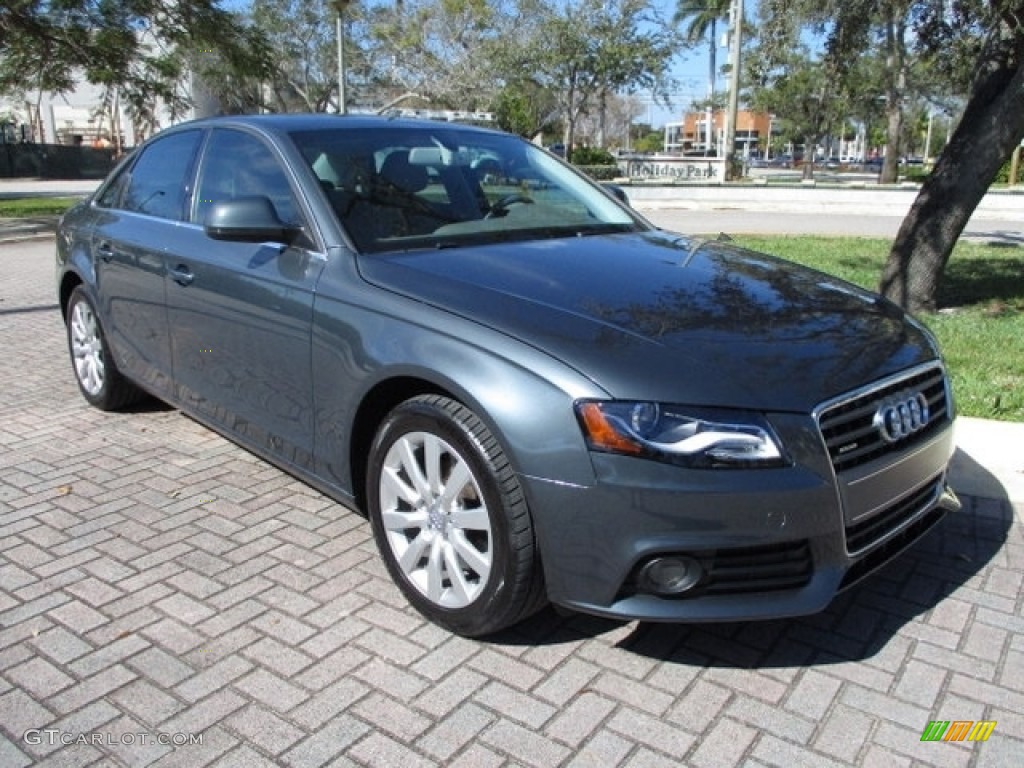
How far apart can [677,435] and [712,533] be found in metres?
0.29

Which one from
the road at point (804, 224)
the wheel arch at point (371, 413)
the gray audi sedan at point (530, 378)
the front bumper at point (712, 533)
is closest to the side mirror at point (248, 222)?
the gray audi sedan at point (530, 378)

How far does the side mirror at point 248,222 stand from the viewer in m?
3.39

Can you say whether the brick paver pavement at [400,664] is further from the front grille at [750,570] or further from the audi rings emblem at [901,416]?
the audi rings emblem at [901,416]

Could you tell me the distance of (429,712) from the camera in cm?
263

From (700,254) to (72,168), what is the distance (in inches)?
1789

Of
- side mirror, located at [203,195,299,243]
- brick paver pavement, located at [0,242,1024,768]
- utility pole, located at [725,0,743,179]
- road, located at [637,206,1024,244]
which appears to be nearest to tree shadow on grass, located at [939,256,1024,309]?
road, located at [637,206,1024,244]

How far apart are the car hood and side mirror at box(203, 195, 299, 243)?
44 centimetres

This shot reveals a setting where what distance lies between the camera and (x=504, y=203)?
3.97 m

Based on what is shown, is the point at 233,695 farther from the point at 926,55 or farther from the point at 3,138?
the point at 3,138

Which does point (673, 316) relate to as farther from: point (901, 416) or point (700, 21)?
point (700, 21)

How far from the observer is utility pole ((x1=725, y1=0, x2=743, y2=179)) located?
2997 cm

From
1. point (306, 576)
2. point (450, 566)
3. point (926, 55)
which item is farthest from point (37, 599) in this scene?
point (926, 55)

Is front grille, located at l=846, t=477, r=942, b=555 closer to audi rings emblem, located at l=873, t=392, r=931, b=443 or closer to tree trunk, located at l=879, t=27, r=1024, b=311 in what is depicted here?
audi rings emblem, located at l=873, t=392, r=931, b=443

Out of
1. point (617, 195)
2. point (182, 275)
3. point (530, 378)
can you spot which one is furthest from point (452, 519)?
point (617, 195)
